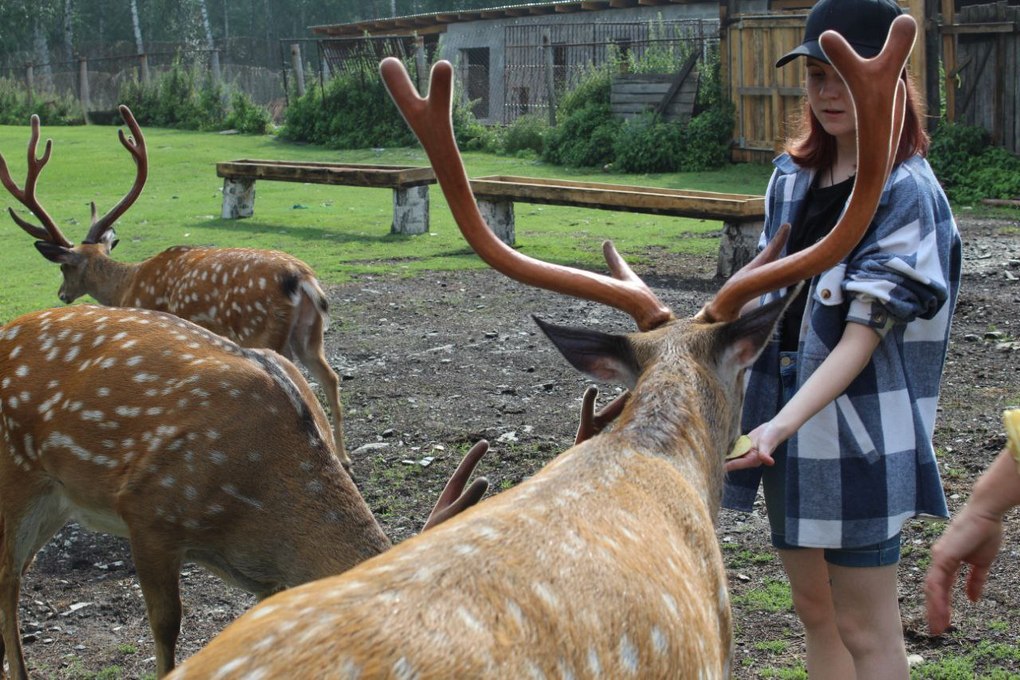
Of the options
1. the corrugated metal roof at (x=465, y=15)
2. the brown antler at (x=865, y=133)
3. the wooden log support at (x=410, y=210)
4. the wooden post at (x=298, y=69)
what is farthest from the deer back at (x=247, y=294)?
the wooden post at (x=298, y=69)

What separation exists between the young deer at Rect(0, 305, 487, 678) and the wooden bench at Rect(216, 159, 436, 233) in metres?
8.85

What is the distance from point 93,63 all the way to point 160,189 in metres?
24.7

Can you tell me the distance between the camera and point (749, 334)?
9.84ft

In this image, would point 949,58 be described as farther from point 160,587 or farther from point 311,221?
point 160,587

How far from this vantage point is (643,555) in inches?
88.8

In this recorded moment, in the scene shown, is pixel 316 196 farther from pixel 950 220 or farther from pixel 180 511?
pixel 950 220

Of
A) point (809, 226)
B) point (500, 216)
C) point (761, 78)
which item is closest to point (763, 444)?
point (809, 226)

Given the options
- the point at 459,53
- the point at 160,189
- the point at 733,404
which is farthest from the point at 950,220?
the point at 459,53

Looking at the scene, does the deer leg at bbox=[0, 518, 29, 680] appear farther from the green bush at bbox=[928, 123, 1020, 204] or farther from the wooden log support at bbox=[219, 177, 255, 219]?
the green bush at bbox=[928, 123, 1020, 204]

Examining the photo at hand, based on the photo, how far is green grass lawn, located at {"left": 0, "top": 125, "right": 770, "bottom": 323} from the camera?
11992 mm

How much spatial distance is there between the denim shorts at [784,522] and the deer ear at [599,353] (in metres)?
0.50

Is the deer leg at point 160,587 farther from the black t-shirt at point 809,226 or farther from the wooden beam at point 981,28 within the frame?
the wooden beam at point 981,28

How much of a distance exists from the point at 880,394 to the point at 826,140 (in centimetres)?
72

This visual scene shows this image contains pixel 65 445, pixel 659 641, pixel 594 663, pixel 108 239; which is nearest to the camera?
pixel 594 663
